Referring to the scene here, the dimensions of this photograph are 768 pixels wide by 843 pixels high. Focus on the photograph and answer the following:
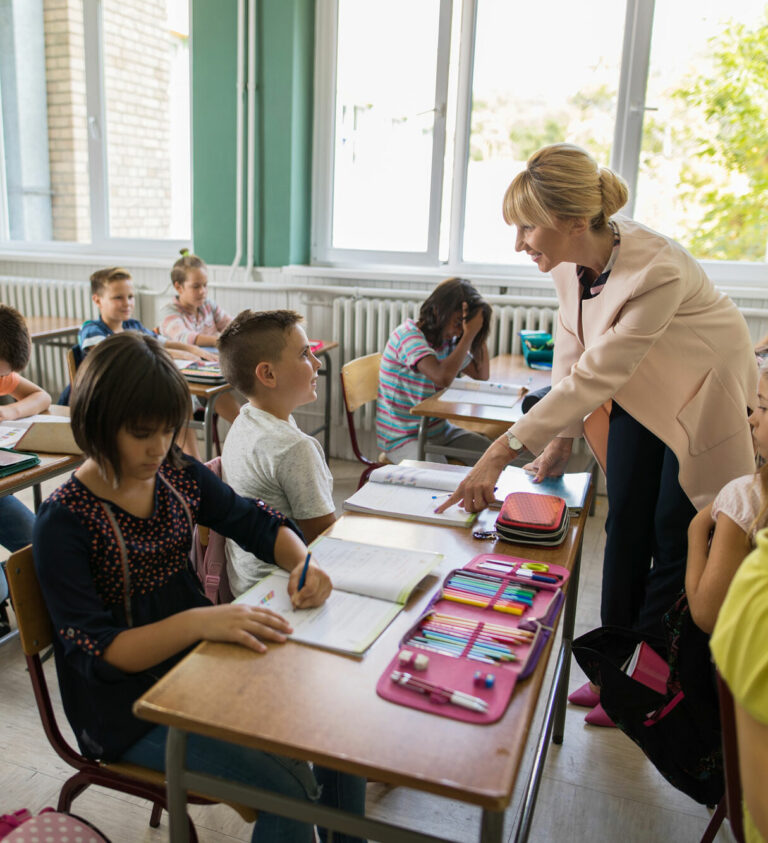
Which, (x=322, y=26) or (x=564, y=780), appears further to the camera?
(x=322, y=26)

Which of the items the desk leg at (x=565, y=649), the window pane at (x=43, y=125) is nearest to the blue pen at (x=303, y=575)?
the desk leg at (x=565, y=649)

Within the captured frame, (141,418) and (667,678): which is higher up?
(141,418)

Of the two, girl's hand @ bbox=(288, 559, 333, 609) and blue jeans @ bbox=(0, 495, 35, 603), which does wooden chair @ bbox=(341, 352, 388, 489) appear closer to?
blue jeans @ bbox=(0, 495, 35, 603)

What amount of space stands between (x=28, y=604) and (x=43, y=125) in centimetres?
461

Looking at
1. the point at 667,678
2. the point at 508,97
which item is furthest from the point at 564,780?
the point at 508,97

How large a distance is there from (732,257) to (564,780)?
280 cm

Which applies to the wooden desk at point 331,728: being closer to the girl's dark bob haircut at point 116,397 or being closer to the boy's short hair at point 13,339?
the girl's dark bob haircut at point 116,397

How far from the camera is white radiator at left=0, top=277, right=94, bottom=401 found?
182 inches

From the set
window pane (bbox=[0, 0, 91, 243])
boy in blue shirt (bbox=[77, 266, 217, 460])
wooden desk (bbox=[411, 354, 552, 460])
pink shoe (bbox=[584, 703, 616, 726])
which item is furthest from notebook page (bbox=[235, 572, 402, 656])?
window pane (bbox=[0, 0, 91, 243])

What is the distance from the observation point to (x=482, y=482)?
1.48m

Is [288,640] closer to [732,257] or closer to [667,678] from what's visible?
[667,678]

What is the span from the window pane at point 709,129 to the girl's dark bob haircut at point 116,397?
321 centimetres

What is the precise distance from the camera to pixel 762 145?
3.50 metres

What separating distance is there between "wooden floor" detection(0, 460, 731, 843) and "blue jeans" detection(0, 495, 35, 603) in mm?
487
